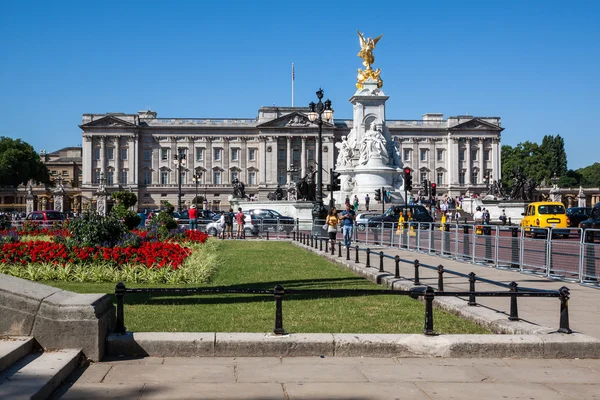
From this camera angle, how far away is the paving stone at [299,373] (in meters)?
6.88

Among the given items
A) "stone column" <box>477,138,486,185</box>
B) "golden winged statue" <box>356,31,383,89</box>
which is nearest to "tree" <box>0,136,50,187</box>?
"stone column" <box>477,138,486,185</box>

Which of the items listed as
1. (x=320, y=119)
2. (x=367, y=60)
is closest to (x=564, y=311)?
(x=320, y=119)

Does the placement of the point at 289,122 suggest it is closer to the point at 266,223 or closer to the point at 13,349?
the point at 266,223

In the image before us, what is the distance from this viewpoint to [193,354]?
302 inches

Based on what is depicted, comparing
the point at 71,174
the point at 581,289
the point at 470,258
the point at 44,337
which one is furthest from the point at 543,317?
the point at 71,174

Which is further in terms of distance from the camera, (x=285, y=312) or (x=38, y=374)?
(x=285, y=312)

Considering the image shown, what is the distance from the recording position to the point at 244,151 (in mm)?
117250

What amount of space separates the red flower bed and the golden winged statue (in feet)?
134

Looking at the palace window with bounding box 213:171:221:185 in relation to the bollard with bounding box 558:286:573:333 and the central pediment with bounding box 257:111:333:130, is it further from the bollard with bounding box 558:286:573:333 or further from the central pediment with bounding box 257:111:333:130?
the bollard with bounding box 558:286:573:333

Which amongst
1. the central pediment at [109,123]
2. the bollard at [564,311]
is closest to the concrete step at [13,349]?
the bollard at [564,311]

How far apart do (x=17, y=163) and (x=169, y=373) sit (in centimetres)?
11584

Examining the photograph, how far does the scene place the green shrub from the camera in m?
17.4

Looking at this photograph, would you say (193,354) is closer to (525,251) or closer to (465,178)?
(525,251)

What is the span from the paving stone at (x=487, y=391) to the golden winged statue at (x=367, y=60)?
A: 49.6 m
